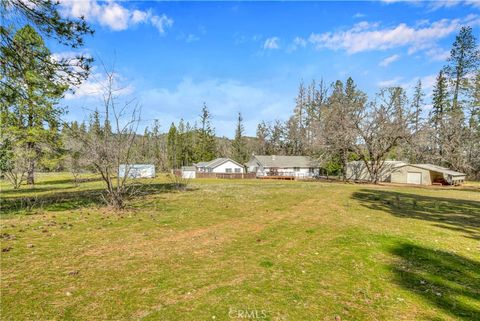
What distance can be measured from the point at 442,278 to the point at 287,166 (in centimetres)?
4228

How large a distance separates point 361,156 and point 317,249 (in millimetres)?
29888

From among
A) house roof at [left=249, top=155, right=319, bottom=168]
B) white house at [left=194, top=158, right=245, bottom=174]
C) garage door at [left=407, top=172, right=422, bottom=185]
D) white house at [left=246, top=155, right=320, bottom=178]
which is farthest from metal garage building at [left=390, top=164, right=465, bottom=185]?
white house at [left=194, top=158, right=245, bottom=174]

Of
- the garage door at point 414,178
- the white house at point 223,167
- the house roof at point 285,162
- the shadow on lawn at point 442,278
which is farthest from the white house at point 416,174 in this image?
the shadow on lawn at point 442,278

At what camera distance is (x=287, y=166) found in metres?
46.8

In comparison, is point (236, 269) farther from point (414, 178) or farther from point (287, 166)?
point (287, 166)

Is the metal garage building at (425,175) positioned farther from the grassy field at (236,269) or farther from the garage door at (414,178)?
the grassy field at (236,269)

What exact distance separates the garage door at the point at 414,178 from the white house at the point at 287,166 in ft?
47.0

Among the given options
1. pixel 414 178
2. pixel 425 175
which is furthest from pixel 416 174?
pixel 425 175

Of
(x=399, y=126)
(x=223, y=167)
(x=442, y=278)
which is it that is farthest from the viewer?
(x=223, y=167)

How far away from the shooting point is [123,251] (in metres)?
5.99

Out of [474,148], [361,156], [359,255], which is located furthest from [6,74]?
[474,148]

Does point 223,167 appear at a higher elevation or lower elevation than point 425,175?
higher

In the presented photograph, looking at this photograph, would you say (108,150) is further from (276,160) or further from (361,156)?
(276,160)

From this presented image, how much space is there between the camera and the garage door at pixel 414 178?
3341 centimetres
